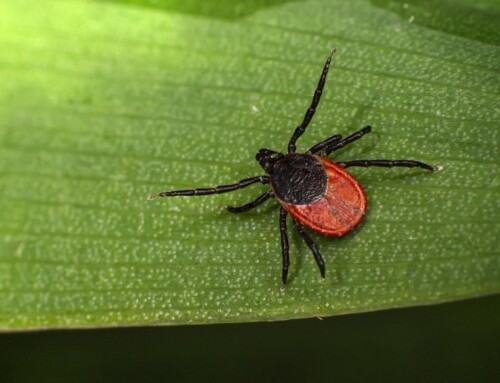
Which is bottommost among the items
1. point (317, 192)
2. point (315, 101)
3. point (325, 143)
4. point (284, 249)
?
point (284, 249)

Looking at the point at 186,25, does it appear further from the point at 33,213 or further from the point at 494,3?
the point at 494,3

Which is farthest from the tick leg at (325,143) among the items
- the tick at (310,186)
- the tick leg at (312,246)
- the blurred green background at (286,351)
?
the blurred green background at (286,351)

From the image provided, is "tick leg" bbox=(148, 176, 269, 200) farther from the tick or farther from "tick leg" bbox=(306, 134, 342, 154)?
"tick leg" bbox=(306, 134, 342, 154)

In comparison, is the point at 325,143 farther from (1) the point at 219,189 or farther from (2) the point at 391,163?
(1) the point at 219,189

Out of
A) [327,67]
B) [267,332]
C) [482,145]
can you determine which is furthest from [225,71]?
[267,332]

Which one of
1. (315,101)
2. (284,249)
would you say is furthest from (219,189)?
(315,101)

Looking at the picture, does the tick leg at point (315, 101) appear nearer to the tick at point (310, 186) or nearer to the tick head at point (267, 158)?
the tick at point (310, 186)

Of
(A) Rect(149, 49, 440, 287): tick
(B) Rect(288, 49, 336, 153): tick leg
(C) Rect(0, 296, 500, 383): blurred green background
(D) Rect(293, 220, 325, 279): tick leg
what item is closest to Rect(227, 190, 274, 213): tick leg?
(A) Rect(149, 49, 440, 287): tick
